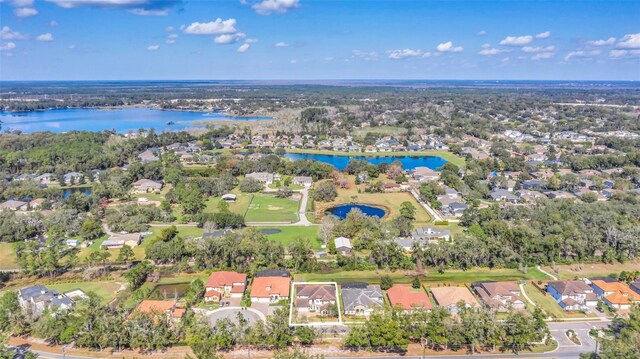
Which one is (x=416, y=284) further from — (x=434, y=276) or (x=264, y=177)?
(x=264, y=177)

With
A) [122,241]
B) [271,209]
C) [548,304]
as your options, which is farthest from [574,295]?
[122,241]

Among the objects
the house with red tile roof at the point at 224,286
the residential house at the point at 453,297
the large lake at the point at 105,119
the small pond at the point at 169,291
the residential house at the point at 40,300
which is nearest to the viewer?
the residential house at the point at 40,300

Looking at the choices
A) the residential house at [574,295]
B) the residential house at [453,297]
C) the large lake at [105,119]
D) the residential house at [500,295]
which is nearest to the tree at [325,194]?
the residential house at [453,297]

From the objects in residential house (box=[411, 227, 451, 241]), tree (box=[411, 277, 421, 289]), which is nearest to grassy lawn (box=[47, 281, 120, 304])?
tree (box=[411, 277, 421, 289])

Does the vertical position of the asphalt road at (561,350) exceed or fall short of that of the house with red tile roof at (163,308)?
it falls short

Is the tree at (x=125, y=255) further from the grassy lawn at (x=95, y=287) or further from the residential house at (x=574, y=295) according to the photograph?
the residential house at (x=574, y=295)

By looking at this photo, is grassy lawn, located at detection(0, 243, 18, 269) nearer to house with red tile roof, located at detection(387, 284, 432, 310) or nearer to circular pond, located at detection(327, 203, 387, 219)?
circular pond, located at detection(327, 203, 387, 219)
